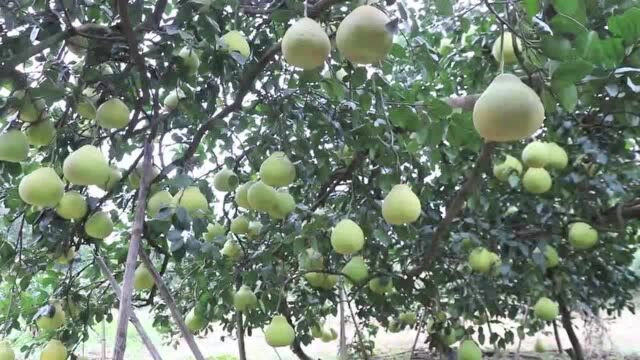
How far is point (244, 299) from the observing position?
2.15 m

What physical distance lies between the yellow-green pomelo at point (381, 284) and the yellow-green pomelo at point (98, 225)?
48.4 inches

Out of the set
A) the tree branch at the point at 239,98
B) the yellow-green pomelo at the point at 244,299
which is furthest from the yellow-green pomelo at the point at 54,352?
the tree branch at the point at 239,98

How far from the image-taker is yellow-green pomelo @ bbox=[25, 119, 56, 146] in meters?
1.21

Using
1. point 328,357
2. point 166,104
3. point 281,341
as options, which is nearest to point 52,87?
point 166,104

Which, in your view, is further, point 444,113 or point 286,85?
point 286,85

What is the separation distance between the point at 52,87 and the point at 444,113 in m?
0.86

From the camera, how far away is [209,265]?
87.1 inches

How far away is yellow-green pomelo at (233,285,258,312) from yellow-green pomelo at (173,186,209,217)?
0.90 m

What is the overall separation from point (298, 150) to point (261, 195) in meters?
0.19

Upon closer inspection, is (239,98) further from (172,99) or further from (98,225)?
(98,225)

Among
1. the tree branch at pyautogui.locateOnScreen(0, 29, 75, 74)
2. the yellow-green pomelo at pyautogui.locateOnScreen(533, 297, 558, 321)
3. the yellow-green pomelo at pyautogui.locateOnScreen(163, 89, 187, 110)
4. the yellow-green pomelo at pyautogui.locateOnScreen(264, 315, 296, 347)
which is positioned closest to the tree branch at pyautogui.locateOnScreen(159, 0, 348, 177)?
the yellow-green pomelo at pyautogui.locateOnScreen(163, 89, 187, 110)

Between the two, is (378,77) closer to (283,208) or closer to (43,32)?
(283,208)

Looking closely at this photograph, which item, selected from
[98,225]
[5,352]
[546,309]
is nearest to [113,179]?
[98,225]

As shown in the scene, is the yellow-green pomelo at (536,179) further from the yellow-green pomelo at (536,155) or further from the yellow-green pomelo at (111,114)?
the yellow-green pomelo at (111,114)
